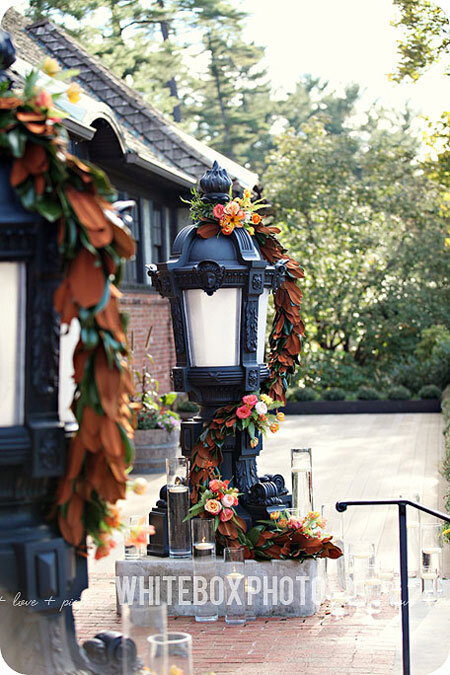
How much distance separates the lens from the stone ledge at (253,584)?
5391 millimetres

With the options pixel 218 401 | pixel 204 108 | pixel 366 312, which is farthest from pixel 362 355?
pixel 204 108

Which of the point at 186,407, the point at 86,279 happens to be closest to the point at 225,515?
the point at 86,279

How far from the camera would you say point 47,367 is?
2514 millimetres

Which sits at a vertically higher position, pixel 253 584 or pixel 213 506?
pixel 213 506

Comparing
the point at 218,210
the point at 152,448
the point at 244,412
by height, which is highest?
the point at 218,210

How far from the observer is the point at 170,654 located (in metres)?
2.51

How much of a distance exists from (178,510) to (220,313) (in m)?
1.20

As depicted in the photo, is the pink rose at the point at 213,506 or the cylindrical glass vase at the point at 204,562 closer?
the cylindrical glass vase at the point at 204,562

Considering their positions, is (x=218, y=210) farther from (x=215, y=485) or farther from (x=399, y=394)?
(x=399, y=394)

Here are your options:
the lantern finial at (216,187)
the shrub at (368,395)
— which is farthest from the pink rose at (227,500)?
the shrub at (368,395)

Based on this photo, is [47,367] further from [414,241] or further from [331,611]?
[414,241]

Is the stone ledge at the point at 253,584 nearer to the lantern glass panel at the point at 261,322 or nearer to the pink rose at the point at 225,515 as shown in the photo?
the pink rose at the point at 225,515

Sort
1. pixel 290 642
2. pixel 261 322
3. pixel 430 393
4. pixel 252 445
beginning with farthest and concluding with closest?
1. pixel 430 393
2. pixel 252 445
3. pixel 261 322
4. pixel 290 642

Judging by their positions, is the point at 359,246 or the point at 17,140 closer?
the point at 17,140
